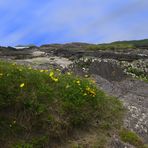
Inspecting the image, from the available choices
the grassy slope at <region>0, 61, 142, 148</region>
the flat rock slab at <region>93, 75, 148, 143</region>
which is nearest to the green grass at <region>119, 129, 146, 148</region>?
the grassy slope at <region>0, 61, 142, 148</region>

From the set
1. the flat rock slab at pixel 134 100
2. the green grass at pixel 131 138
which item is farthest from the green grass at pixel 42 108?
the flat rock slab at pixel 134 100

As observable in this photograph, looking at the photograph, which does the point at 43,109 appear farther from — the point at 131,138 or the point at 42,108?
the point at 131,138

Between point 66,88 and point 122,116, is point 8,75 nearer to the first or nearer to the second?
point 66,88

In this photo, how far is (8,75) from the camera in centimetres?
986

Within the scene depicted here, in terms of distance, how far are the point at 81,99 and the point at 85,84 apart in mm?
691

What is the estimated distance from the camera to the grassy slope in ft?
30.5

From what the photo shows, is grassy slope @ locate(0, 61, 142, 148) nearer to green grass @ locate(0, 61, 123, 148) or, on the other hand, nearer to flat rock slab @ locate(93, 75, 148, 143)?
green grass @ locate(0, 61, 123, 148)

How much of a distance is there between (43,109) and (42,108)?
0.03m

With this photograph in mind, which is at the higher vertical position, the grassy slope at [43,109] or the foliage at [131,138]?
the grassy slope at [43,109]

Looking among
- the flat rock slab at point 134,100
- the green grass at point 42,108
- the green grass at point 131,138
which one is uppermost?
the green grass at point 42,108

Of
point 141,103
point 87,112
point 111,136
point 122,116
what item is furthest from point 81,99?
point 141,103

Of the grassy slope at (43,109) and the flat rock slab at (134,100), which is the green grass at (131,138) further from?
the flat rock slab at (134,100)

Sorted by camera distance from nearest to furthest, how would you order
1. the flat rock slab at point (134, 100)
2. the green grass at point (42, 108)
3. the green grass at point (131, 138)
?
the green grass at point (42, 108) → the green grass at point (131, 138) → the flat rock slab at point (134, 100)

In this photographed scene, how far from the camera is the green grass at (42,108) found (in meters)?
9.28
